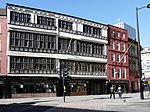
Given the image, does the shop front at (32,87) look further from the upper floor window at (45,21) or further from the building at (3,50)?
the upper floor window at (45,21)

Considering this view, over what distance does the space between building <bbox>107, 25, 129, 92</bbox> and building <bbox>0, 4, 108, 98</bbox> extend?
7.42ft

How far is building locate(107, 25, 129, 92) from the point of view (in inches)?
2078

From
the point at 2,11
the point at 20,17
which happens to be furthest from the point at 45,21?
the point at 2,11

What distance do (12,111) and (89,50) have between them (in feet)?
100

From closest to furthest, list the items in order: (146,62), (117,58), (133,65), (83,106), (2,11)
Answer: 1. (83,106)
2. (2,11)
3. (117,58)
4. (133,65)
5. (146,62)

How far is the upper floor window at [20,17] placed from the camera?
38719mm

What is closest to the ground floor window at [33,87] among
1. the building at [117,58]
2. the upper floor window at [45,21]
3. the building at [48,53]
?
the building at [48,53]

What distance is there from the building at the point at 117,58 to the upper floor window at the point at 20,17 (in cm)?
1899

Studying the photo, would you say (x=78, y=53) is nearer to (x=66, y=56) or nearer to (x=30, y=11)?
(x=66, y=56)

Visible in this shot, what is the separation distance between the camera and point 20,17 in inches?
1555

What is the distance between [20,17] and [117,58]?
24.1 meters

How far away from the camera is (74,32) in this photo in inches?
1806

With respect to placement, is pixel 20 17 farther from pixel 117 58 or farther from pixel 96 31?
pixel 117 58

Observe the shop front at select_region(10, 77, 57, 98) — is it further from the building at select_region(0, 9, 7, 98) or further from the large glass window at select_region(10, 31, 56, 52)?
the large glass window at select_region(10, 31, 56, 52)
